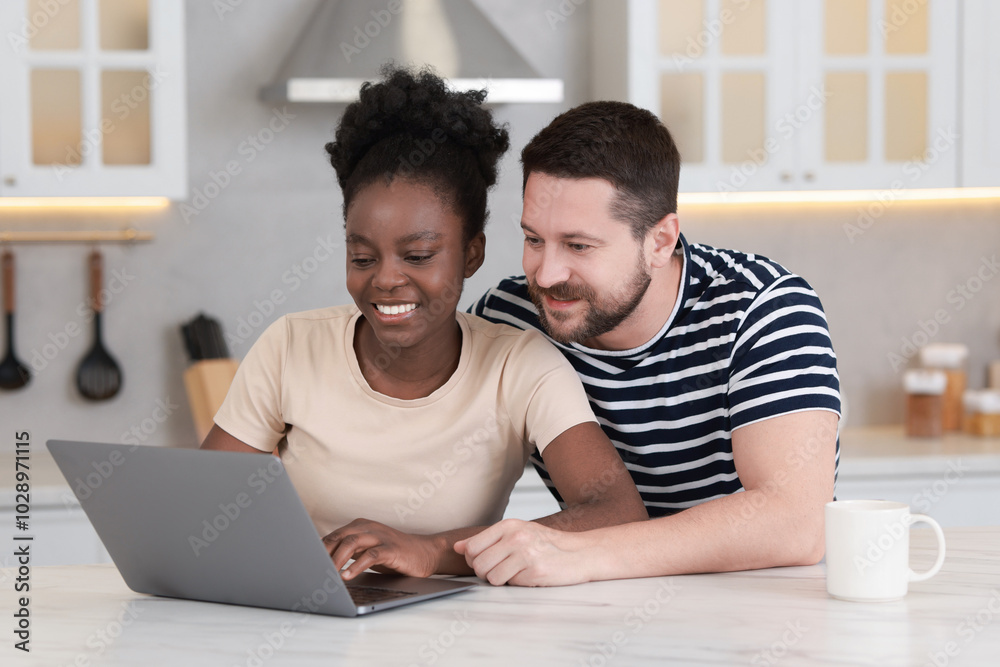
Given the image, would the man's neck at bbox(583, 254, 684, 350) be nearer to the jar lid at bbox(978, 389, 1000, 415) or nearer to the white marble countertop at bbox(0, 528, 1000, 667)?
the white marble countertop at bbox(0, 528, 1000, 667)

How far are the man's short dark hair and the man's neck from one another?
98 millimetres

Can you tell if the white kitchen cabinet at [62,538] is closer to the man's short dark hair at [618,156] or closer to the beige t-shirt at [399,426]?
the beige t-shirt at [399,426]

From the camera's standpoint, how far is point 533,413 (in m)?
1.37

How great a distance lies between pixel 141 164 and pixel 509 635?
192 centimetres

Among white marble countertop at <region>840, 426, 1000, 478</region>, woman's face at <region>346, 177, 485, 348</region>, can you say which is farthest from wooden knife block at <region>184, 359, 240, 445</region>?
white marble countertop at <region>840, 426, 1000, 478</region>

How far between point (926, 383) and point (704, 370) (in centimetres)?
168

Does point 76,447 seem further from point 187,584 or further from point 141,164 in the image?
point 141,164

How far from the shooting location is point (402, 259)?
133 centimetres

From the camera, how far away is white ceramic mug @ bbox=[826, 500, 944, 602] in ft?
3.32

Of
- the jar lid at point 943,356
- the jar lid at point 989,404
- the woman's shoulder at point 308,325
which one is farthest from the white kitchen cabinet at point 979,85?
the woman's shoulder at point 308,325

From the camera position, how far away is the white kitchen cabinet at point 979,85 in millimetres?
2756

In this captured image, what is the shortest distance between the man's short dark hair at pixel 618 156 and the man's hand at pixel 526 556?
47cm

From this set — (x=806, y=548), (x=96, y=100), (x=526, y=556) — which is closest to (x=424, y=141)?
(x=526, y=556)


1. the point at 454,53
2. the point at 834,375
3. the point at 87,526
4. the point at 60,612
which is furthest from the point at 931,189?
the point at 60,612
